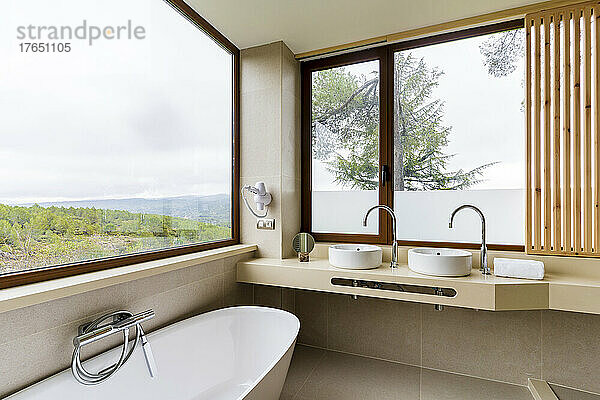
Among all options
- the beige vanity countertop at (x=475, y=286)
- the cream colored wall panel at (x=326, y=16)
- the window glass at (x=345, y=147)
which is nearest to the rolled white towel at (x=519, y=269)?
the beige vanity countertop at (x=475, y=286)

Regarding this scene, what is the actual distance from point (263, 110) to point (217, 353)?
5.57 feet

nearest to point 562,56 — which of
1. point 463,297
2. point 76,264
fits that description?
point 463,297

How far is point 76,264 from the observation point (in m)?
1.55

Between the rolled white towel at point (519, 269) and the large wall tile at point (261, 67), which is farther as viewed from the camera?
the large wall tile at point (261, 67)

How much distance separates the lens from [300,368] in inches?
99.0

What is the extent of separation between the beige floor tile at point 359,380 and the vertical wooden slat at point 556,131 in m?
1.25

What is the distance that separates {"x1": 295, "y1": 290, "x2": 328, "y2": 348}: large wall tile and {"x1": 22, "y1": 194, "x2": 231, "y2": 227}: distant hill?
885mm

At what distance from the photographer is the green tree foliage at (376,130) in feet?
8.34

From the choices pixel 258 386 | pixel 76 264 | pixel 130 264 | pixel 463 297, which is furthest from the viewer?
pixel 463 297

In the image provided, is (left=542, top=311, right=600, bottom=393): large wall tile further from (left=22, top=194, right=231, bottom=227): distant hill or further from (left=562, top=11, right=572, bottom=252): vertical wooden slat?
(left=22, top=194, right=231, bottom=227): distant hill

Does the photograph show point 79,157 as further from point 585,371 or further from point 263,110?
point 585,371

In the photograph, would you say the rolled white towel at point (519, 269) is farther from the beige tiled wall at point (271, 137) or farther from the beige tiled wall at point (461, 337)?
the beige tiled wall at point (271, 137)

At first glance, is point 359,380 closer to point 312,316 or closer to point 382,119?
point 312,316

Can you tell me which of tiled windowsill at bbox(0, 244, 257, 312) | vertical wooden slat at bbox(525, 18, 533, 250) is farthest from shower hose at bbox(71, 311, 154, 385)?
vertical wooden slat at bbox(525, 18, 533, 250)
